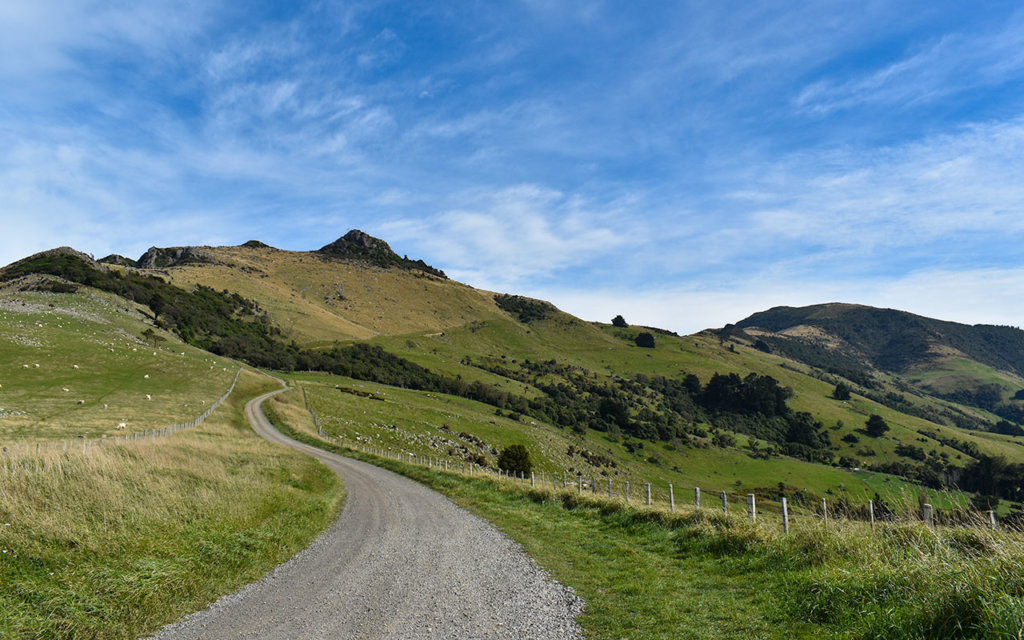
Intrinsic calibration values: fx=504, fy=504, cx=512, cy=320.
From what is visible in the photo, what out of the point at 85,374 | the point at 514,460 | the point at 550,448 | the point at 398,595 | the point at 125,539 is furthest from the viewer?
the point at 550,448

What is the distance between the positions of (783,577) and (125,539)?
13045mm

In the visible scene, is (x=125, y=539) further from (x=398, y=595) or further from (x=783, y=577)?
(x=783, y=577)

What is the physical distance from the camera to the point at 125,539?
996cm

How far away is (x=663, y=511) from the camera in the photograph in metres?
16.3

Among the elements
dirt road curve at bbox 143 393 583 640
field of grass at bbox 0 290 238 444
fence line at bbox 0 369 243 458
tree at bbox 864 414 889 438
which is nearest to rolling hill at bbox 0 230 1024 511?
tree at bbox 864 414 889 438

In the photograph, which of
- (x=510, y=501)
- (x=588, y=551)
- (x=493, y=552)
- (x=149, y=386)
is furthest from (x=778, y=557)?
(x=149, y=386)

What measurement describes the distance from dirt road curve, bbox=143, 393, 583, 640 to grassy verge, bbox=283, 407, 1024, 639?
0.90 meters

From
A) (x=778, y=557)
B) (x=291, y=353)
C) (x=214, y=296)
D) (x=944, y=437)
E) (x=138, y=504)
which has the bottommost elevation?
(x=944, y=437)

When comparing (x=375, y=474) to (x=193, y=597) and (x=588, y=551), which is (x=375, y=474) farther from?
(x=193, y=597)

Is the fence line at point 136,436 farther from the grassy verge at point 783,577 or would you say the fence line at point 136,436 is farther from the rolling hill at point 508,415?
the grassy verge at point 783,577

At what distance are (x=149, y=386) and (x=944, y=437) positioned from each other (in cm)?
24221

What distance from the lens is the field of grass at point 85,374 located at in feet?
135

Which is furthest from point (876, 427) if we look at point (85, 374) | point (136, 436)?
point (85, 374)

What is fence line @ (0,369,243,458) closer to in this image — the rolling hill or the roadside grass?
the roadside grass
